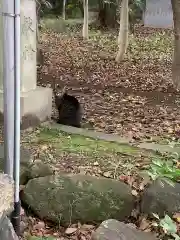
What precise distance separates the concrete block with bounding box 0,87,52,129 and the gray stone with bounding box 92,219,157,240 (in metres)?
2.91

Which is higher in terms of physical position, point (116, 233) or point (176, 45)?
point (176, 45)

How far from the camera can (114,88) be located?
10.9 m

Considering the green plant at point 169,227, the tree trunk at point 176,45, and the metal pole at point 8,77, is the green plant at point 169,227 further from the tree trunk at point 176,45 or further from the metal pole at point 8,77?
the tree trunk at point 176,45

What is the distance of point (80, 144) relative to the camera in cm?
574

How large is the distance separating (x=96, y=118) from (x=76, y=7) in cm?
2139

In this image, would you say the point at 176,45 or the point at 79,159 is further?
the point at 176,45

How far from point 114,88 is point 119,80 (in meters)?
1.24

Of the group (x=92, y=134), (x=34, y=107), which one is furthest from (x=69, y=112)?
(x=34, y=107)

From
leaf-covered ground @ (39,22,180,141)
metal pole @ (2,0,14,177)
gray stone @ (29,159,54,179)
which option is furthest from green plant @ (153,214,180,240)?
leaf-covered ground @ (39,22,180,141)

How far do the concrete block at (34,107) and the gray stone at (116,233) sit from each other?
9.54ft

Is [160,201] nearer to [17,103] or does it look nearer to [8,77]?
[17,103]

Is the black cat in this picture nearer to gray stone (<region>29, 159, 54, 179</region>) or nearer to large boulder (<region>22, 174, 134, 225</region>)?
gray stone (<region>29, 159, 54, 179</region>)

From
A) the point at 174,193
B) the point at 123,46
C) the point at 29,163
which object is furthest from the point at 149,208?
the point at 123,46

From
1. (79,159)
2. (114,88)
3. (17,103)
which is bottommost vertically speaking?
(79,159)
